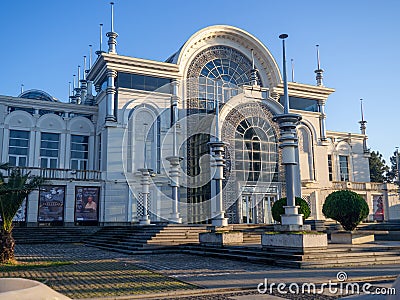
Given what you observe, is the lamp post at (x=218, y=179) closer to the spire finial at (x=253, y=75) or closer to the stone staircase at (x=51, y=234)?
the stone staircase at (x=51, y=234)

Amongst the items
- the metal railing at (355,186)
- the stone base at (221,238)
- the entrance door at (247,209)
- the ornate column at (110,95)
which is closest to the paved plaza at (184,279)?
the stone base at (221,238)

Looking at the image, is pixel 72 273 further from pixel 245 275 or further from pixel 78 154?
pixel 78 154

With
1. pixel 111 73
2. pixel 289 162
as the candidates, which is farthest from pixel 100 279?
pixel 111 73

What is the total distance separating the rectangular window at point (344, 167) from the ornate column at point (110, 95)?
79.2 ft

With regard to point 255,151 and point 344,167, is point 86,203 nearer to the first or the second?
point 255,151

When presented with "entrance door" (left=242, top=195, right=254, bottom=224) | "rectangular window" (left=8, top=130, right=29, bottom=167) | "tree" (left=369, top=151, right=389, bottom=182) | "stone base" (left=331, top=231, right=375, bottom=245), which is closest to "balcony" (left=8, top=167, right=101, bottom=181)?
"rectangular window" (left=8, top=130, right=29, bottom=167)

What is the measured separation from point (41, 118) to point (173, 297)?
26.1 meters

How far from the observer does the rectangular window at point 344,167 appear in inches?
1628

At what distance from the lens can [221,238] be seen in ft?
51.8

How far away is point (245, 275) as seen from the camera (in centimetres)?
980

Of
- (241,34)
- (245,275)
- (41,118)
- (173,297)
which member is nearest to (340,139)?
(241,34)

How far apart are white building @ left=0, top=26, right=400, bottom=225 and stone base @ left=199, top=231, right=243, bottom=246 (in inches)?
397

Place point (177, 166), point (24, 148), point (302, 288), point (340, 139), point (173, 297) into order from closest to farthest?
point (173, 297) < point (302, 288) < point (177, 166) < point (24, 148) < point (340, 139)

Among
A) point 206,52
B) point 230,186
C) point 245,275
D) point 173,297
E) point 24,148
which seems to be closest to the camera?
point 173,297
